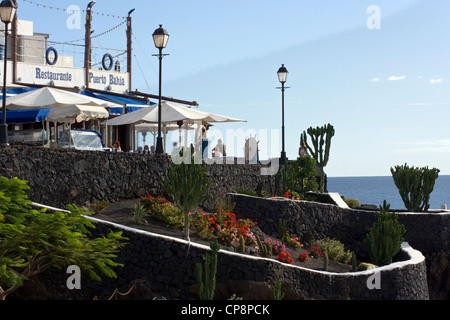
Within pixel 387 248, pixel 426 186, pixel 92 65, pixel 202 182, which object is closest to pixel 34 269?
pixel 202 182

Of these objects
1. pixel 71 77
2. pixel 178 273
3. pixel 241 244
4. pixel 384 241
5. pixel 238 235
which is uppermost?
pixel 71 77

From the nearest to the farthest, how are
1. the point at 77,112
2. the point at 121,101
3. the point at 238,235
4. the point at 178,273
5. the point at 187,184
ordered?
the point at 178,273 < the point at 187,184 < the point at 238,235 < the point at 77,112 < the point at 121,101

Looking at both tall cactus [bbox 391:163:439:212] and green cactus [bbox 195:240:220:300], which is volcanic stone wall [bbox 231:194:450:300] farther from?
green cactus [bbox 195:240:220:300]

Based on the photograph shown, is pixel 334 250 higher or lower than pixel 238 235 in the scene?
lower

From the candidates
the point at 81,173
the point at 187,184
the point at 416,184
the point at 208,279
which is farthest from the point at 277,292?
the point at 416,184

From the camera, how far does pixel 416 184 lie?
80.3 ft

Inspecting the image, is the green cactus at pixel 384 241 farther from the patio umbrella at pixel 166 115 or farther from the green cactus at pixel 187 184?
the patio umbrella at pixel 166 115

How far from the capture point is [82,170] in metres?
17.3

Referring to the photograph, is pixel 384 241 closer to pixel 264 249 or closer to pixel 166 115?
pixel 264 249

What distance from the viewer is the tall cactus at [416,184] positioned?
24.5 meters

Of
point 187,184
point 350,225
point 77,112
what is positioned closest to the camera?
point 187,184

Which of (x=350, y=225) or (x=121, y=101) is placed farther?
(x=121, y=101)
